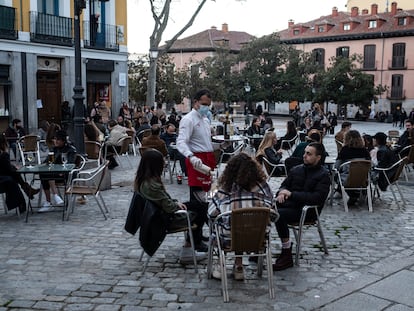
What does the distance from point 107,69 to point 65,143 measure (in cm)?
1536

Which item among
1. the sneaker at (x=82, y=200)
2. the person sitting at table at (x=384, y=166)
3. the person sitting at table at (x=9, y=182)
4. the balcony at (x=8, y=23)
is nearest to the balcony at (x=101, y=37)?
the balcony at (x=8, y=23)

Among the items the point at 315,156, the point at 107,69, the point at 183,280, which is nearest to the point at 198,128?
the point at 315,156

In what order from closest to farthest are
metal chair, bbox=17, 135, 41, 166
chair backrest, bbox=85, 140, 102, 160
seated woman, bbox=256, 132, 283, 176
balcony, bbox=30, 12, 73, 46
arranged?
seated woman, bbox=256, 132, 283, 176 < chair backrest, bbox=85, 140, 102, 160 < metal chair, bbox=17, 135, 41, 166 < balcony, bbox=30, 12, 73, 46

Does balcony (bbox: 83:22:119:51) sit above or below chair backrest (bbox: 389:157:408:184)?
above

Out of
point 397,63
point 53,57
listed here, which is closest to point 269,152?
point 53,57

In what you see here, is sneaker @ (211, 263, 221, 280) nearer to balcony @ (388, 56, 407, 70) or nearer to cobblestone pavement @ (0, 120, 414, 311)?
cobblestone pavement @ (0, 120, 414, 311)

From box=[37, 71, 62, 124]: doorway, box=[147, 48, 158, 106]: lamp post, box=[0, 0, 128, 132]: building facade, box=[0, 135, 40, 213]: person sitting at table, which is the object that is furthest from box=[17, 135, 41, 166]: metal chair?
box=[147, 48, 158, 106]: lamp post

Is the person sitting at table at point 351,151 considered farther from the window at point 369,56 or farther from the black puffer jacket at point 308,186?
the window at point 369,56

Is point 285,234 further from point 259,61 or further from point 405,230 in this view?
point 259,61

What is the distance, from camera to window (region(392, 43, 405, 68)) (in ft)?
154

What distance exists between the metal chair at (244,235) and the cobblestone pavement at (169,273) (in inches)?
11.5

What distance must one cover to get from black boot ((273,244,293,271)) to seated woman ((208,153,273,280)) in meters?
0.77

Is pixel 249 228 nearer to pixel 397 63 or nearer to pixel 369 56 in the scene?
pixel 397 63

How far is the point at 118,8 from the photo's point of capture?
76.8 ft
